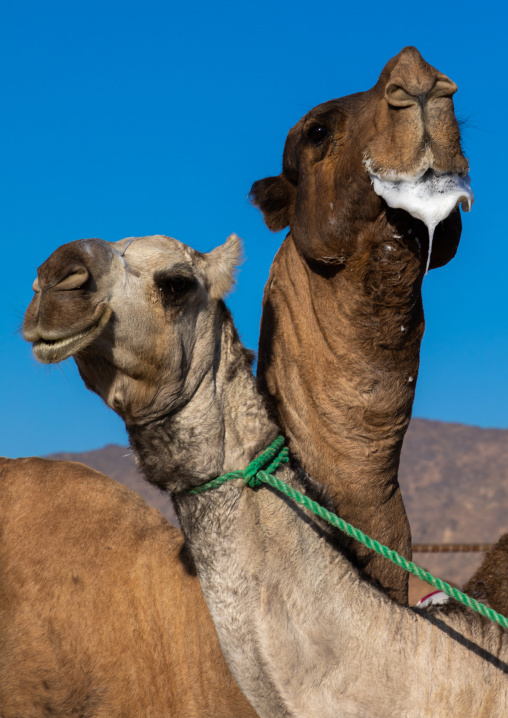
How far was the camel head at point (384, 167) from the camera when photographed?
263 cm

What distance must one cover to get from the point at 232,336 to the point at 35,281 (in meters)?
0.70

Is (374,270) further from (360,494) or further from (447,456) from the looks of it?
(447,456)

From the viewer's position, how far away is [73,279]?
237 cm

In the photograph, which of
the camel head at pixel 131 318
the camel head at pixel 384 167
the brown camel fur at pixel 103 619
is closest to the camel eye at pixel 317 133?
the camel head at pixel 384 167

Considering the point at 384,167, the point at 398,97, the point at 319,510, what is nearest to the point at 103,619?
the point at 319,510

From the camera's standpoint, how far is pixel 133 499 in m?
3.96

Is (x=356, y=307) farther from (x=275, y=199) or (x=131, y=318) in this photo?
(x=131, y=318)

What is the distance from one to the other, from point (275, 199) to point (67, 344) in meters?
1.66

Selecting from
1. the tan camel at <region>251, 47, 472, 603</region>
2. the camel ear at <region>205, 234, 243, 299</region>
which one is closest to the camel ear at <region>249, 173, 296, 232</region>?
the tan camel at <region>251, 47, 472, 603</region>

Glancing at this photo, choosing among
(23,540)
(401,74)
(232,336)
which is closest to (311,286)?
(232,336)

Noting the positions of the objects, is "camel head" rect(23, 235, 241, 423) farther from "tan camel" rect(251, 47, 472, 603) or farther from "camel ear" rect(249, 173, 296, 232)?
"camel ear" rect(249, 173, 296, 232)

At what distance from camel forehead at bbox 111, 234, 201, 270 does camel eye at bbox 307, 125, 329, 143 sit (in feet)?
2.84

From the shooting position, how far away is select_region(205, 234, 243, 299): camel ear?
108 inches

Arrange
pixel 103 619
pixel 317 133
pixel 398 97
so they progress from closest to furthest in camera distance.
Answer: pixel 398 97 → pixel 317 133 → pixel 103 619
